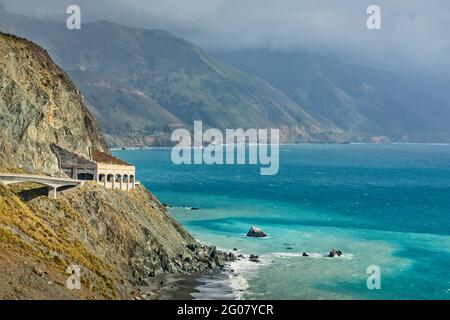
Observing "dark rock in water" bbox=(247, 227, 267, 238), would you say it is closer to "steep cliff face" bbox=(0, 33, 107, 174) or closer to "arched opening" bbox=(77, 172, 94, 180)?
"steep cliff face" bbox=(0, 33, 107, 174)

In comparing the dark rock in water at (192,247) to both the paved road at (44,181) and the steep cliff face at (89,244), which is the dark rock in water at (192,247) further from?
the paved road at (44,181)

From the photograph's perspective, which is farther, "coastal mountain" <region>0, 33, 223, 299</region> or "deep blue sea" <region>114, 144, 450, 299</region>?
"deep blue sea" <region>114, 144, 450, 299</region>

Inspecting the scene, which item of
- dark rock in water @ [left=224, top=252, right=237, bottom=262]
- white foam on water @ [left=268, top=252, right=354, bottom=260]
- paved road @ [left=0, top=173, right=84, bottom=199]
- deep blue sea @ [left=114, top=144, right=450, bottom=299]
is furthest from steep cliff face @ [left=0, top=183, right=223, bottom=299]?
white foam on water @ [left=268, top=252, right=354, bottom=260]

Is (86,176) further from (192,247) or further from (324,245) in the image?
(324,245)

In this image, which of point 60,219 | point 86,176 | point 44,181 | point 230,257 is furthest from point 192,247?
point 44,181
